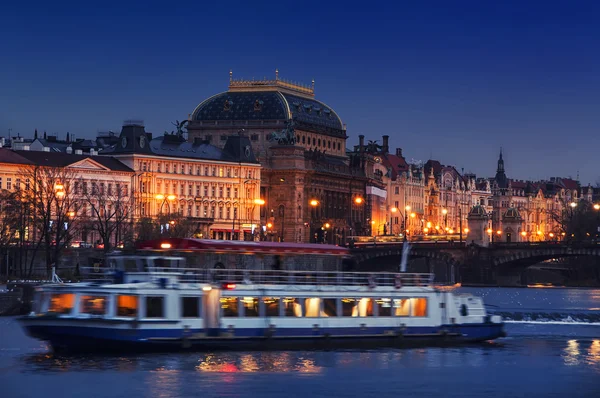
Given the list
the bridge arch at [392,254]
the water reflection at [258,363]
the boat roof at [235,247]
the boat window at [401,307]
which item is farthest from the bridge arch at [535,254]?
the water reflection at [258,363]

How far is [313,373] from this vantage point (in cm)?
6738

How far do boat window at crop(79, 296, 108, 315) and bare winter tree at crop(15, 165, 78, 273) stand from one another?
5381 centimetres

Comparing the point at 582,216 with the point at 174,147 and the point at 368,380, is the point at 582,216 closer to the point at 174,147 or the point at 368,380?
the point at 174,147

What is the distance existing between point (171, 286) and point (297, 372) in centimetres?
670

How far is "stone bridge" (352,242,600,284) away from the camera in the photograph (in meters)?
166

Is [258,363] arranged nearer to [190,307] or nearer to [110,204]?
[190,307]

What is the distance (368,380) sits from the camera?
66062 millimetres

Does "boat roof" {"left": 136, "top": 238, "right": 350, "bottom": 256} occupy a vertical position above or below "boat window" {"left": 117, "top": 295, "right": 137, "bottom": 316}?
above

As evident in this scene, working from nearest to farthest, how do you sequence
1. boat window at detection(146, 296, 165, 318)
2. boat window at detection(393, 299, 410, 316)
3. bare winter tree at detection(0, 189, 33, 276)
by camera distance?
boat window at detection(146, 296, 165, 318)
boat window at detection(393, 299, 410, 316)
bare winter tree at detection(0, 189, 33, 276)

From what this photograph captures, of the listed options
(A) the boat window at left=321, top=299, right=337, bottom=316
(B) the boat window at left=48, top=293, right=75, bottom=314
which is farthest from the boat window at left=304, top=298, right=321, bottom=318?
(B) the boat window at left=48, top=293, right=75, bottom=314

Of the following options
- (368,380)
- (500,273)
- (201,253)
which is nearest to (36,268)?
(500,273)

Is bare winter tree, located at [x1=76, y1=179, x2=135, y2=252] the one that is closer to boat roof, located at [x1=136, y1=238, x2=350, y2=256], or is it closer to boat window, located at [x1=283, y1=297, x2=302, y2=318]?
boat roof, located at [x1=136, y1=238, x2=350, y2=256]

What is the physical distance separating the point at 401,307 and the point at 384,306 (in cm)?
82

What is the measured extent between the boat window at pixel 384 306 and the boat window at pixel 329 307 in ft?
7.43
